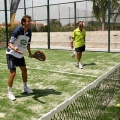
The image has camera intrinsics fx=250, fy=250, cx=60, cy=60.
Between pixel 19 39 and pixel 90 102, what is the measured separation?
1990mm

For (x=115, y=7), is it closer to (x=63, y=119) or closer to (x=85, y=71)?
(x=85, y=71)

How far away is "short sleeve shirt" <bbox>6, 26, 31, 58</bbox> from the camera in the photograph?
16.6ft

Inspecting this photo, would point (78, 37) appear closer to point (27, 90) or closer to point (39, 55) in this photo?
point (39, 55)

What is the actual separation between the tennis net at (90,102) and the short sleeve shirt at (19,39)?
1.74m

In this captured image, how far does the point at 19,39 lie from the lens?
519 cm

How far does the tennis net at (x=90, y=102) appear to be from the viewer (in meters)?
3.28

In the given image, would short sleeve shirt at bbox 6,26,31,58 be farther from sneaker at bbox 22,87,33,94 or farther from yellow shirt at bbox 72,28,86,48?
yellow shirt at bbox 72,28,86,48

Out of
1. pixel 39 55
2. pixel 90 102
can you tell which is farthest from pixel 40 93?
pixel 90 102

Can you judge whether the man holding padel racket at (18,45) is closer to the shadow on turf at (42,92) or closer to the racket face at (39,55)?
the racket face at (39,55)

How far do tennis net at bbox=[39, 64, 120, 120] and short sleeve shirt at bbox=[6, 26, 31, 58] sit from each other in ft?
5.72

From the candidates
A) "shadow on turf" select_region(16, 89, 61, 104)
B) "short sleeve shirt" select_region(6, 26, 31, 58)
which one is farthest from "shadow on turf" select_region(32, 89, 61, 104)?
"short sleeve shirt" select_region(6, 26, 31, 58)

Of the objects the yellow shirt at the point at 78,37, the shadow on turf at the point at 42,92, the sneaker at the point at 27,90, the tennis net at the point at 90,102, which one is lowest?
the shadow on turf at the point at 42,92

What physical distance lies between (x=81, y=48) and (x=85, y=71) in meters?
1.01

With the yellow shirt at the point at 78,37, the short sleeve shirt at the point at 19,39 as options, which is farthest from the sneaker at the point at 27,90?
the yellow shirt at the point at 78,37
